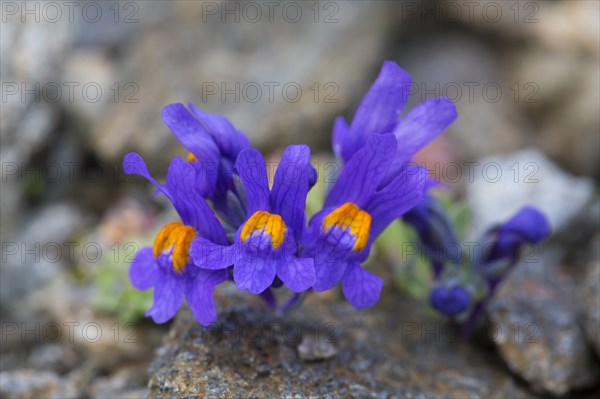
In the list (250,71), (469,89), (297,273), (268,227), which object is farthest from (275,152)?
(297,273)

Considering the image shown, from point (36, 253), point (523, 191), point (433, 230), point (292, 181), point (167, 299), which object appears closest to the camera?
point (292, 181)

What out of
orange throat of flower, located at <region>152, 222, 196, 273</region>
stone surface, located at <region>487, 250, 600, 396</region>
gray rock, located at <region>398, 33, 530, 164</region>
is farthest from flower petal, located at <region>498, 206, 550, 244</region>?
gray rock, located at <region>398, 33, 530, 164</region>

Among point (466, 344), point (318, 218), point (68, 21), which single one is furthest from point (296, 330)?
point (68, 21)

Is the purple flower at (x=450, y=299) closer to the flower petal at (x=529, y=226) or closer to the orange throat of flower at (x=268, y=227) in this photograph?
the flower petal at (x=529, y=226)

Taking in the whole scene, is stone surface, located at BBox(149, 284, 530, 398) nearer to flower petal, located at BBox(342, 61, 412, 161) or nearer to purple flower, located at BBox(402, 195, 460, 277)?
purple flower, located at BBox(402, 195, 460, 277)

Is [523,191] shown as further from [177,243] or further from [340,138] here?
[177,243]

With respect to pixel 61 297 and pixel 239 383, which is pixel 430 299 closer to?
pixel 239 383
